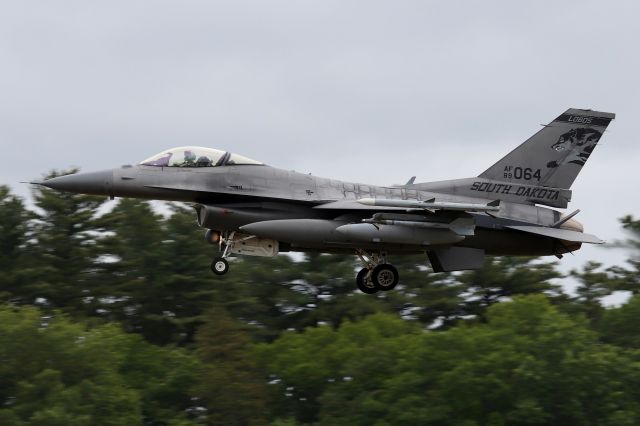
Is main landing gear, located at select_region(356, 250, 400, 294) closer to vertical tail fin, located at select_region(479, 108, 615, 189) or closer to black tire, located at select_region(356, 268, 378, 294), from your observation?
black tire, located at select_region(356, 268, 378, 294)

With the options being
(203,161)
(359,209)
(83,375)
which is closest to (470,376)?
(83,375)

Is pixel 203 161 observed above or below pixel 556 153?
below

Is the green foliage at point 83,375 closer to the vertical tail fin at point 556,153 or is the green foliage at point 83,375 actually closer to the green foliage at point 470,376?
the green foliage at point 470,376

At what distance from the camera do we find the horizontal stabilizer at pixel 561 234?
28547 millimetres

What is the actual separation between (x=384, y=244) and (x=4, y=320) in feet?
89.2

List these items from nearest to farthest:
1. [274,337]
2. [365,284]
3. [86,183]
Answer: [86,183] → [365,284] → [274,337]

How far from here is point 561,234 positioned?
28.7m

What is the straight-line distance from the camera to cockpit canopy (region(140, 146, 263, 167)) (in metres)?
27.9

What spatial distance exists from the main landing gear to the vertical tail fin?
10.0 feet

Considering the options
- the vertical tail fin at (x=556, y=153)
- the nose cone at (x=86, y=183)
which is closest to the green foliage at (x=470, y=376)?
the vertical tail fin at (x=556, y=153)

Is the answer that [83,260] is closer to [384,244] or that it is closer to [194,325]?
[194,325]

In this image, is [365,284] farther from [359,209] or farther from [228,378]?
[228,378]

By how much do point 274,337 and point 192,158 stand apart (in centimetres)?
3488

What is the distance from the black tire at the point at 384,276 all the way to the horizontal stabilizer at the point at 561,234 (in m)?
2.71
